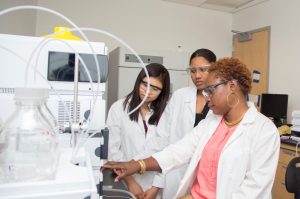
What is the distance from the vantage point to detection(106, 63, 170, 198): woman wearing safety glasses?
1621 millimetres

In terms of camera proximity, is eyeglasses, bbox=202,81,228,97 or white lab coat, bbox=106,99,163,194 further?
white lab coat, bbox=106,99,163,194

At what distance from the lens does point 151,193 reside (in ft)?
4.90

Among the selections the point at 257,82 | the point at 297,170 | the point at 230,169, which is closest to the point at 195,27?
the point at 257,82

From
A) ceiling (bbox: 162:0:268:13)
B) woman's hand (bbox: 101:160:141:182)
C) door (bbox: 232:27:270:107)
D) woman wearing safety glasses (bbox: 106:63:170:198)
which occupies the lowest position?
woman's hand (bbox: 101:160:141:182)

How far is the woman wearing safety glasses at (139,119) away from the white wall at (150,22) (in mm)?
2062

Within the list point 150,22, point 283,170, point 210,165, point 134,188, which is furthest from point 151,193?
point 150,22

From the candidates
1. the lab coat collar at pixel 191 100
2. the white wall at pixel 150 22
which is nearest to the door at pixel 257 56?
the white wall at pixel 150 22

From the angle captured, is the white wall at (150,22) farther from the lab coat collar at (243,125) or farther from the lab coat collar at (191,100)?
the lab coat collar at (243,125)

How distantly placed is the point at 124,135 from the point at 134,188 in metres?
0.36

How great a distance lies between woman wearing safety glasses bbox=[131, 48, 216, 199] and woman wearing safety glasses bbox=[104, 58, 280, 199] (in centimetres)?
33

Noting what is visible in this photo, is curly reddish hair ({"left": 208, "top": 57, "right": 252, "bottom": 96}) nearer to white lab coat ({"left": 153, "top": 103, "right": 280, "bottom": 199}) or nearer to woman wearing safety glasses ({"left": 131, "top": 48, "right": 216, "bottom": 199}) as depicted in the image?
white lab coat ({"left": 153, "top": 103, "right": 280, "bottom": 199})

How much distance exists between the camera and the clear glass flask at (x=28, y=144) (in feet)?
1.67

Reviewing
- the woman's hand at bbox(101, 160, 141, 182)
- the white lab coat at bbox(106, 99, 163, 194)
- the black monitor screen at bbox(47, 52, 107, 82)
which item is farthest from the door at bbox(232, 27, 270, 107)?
the black monitor screen at bbox(47, 52, 107, 82)

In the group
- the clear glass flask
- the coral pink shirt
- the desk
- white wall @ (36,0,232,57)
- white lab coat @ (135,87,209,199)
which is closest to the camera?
the clear glass flask
